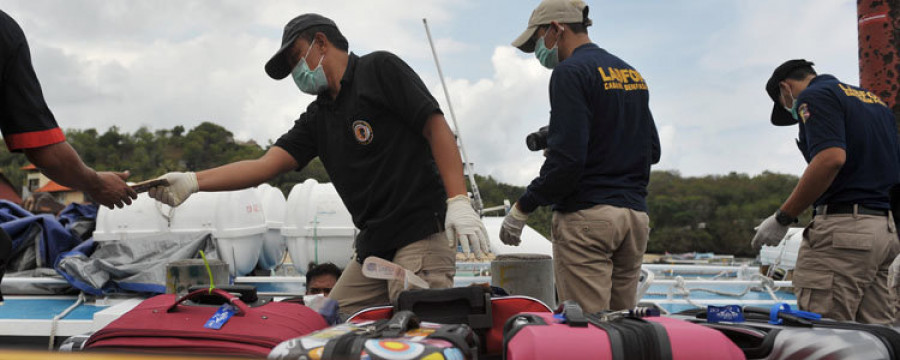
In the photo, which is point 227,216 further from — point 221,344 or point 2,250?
point 221,344

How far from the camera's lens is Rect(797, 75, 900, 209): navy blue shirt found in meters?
3.00

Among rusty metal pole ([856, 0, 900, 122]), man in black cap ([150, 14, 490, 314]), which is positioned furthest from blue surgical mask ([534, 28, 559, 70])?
rusty metal pole ([856, 0, 900, 122])

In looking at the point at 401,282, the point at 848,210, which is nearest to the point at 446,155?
the point at 401,282

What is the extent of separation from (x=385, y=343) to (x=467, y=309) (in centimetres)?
52

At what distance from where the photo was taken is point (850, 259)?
3023 millimetres

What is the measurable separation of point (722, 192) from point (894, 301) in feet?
246

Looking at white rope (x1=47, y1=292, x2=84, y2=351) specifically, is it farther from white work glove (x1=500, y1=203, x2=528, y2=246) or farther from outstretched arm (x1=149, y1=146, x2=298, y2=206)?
white work glove (x1=500, y1=203, x2=528, y2=246)

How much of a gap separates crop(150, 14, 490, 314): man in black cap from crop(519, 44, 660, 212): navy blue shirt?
460mm

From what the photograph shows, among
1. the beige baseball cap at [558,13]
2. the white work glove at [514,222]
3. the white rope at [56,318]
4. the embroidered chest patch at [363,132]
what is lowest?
the white rope at [56,318]

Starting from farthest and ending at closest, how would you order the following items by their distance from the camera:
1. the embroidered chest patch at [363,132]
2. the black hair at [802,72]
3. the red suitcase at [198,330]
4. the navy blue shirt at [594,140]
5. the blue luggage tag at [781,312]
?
the black hair at [802,72], the navy blue shirt at [594,140], the embroidered chest patch at [363,132], the blue luggage tag at [781,312], the red suitcase at [198,330]

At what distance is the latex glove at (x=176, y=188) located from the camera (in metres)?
2.70

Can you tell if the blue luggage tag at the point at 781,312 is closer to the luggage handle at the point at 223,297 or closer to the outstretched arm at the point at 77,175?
the luggage handle at the point at 223,297

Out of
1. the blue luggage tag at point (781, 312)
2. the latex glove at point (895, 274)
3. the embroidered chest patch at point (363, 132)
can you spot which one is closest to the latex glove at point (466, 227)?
the embroidered chest patch at point (363, 132)

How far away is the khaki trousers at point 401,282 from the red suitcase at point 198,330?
0.51 m
